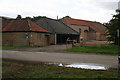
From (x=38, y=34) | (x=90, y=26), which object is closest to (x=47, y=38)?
(x=38, y=34)

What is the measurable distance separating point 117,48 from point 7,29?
1983cm

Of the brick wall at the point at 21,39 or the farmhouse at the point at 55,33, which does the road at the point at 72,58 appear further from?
the farmhouse at the point at 55,33

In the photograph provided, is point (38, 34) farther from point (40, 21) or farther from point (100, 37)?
point (100, 37)

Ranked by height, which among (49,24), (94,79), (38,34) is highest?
(49,24)

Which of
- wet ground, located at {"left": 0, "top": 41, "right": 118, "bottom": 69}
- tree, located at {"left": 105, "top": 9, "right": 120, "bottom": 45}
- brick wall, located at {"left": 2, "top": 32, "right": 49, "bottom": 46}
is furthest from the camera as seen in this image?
brick wall, located at {"left": 2, "top": 32, "right": 49, "bottom": 46}

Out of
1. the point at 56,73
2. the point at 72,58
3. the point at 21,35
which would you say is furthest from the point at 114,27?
the point at 21,35

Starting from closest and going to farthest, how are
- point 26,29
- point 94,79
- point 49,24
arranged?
point 94,79
point 26,29
point 49,24

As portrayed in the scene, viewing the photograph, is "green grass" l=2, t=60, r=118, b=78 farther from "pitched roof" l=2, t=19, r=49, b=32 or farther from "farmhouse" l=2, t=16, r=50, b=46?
"pitched roof" l=2, t=19, r=49, b=32

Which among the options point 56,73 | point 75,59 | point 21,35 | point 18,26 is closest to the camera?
point 56,73

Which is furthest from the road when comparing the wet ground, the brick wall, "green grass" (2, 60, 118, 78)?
the brick wall

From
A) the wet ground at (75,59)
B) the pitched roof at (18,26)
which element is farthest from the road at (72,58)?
the pitched roof at (18,26)

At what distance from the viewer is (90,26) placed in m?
69.6

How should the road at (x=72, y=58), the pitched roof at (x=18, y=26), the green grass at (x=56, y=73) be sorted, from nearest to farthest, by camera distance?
the green grass at (x=56, y=73) < the road at (x=72, y=58) < the pitched roof at (x=18, y=26)

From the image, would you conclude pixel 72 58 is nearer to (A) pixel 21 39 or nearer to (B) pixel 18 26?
(A) pixel 21 39
